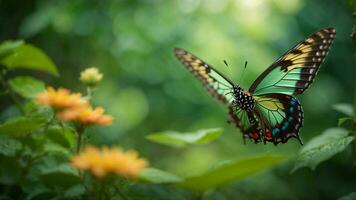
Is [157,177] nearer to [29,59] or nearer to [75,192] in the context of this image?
[75,192]

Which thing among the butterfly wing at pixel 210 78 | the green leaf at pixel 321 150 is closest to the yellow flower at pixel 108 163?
the green leaf at pixel 321 150

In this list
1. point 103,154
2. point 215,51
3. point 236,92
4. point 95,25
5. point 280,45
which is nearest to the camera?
point 103,154

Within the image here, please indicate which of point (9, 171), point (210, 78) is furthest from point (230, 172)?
point (210, 78)

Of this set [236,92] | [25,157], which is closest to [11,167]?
[25,157]

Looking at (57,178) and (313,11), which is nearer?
(57,178)

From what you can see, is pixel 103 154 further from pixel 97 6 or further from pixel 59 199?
pixel 97 6

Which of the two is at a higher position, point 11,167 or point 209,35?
point 209,35
